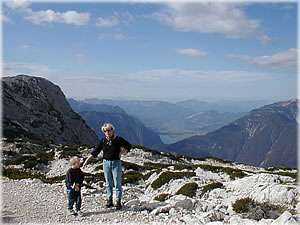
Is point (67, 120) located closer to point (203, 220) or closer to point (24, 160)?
point (24, 160)

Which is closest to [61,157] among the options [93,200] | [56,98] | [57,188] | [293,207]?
[57,188]

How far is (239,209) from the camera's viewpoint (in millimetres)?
11594

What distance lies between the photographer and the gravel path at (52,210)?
9938 mm

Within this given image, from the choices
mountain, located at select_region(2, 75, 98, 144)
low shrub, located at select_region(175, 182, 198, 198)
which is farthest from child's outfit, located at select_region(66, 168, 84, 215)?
mountain, located at select_region(2, 75, 98, 144)

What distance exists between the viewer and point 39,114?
236ft

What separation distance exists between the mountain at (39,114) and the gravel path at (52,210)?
46760 millimetres

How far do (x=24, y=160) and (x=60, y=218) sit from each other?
927 inches

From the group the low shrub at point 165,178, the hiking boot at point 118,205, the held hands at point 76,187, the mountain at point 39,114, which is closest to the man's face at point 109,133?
the held hands at point 76,187

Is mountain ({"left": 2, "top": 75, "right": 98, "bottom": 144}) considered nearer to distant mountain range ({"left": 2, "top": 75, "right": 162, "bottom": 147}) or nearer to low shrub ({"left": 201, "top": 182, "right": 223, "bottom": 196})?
distant mountain range ({"left": 2, "top": 75, "right": 162, "bottom": 147})

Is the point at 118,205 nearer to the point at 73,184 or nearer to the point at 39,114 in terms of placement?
the point at 73,184

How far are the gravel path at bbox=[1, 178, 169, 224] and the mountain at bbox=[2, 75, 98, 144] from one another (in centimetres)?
4676

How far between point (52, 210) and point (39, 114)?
67.2 m

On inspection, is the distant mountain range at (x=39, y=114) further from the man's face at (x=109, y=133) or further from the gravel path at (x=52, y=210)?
the man's face at (x=109, y=133)

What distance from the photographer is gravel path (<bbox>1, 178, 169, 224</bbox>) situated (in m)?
9.94
